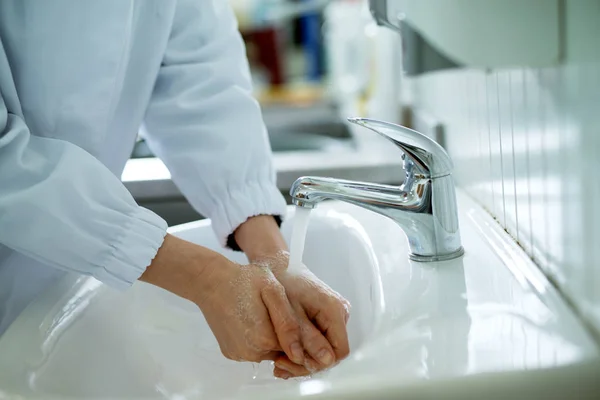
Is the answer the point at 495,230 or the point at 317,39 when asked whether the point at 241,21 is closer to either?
the point at 317,39

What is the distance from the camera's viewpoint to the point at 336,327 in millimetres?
583

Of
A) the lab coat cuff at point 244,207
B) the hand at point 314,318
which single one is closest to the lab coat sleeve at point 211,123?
the lab coat cuff at point 244,207

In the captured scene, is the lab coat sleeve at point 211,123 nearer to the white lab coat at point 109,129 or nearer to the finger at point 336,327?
the white lab coat at point 109,129

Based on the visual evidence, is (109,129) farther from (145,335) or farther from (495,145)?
(495,145)

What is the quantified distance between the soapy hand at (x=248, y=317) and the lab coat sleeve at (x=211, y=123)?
0.16m

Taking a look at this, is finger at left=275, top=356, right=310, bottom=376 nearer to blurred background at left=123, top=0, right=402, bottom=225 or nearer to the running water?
the running water

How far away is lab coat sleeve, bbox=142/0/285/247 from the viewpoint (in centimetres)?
Answer: 75

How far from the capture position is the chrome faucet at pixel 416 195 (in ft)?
1.95

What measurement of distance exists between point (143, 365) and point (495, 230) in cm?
36

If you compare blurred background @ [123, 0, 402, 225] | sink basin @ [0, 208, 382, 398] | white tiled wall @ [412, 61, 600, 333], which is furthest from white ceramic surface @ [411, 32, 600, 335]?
blurred background @ [123, 0, 402, 225]

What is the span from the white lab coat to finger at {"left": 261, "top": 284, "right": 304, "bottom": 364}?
0.10 m

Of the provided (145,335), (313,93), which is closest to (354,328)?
(145,335)

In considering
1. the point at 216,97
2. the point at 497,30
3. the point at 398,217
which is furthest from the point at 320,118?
the point at 497,30

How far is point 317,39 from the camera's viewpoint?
3.18 m
